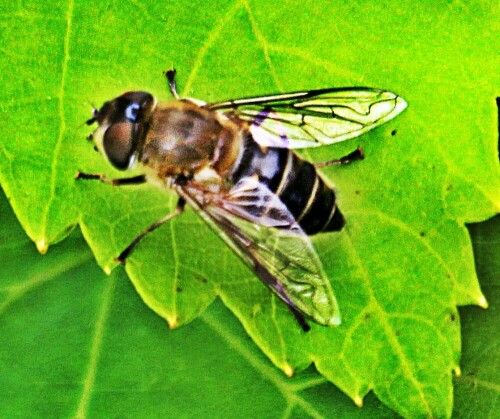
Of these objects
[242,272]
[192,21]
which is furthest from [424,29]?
[242,272]

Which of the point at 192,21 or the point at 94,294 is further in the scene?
the point at 94,294

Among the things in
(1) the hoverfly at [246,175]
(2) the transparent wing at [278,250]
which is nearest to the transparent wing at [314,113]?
(1) the hoverfly at [246,175]

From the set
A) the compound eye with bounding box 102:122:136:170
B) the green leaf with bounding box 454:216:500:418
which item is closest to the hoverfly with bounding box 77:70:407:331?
the compound eye with bounding box 102:122:136:170

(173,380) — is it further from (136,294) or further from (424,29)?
(424,29)

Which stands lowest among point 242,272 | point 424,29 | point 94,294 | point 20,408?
point 20,408

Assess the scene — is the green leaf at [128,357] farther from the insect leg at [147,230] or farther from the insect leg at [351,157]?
the insect leg at [351,157]

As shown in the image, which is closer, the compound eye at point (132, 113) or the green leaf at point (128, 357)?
the compound eye at point (132, 113)

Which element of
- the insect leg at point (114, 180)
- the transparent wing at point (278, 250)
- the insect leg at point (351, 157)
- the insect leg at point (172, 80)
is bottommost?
the transparent wing at point (278, 250)
